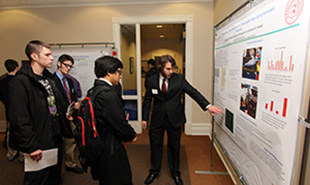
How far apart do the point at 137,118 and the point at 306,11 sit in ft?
11.0

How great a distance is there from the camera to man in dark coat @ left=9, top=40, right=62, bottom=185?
4.53ft

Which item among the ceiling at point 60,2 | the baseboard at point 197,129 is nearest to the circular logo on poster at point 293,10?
the ceiling at point 60,2

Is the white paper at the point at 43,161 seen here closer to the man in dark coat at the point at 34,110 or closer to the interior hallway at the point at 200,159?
the man in dark coat at the point at 34,110

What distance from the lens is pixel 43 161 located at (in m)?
1.52

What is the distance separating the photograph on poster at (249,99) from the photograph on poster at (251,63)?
0.08 meters

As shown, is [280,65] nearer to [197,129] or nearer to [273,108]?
[273,108]

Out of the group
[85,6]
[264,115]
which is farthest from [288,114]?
[85,6]

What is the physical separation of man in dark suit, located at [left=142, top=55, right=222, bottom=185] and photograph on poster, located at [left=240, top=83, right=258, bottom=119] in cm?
58

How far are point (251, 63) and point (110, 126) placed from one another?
1.14 meters

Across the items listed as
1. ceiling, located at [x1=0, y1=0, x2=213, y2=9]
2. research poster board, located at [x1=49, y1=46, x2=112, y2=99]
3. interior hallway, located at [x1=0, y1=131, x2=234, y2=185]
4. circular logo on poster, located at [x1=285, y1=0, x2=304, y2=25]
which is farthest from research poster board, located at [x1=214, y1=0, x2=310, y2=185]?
research poster board, located at [x1=49, y1=46, x2=112, y2=99]

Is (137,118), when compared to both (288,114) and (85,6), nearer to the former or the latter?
(85,6)

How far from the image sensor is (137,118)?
3801 mm

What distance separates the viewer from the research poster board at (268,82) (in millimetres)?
839

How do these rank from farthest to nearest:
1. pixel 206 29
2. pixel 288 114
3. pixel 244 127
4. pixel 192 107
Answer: pixel 192 107 → pixel 206 29 → pixel 244 127 → pixel 288 114
